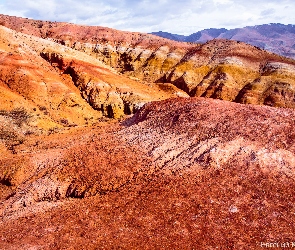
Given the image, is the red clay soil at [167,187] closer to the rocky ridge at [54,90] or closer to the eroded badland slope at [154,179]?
the eroded badland slope at [154,179]

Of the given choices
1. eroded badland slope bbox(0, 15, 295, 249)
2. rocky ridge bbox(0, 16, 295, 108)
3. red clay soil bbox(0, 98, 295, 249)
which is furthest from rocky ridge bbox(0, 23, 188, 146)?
red clay soil bbox(0, 98, 295, 249)

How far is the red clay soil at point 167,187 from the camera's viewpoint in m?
10.0

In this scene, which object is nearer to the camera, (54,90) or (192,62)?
(54,90)

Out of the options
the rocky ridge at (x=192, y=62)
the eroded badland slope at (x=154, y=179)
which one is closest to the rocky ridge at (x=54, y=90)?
the eroded badland slope at (x=154, y=179)

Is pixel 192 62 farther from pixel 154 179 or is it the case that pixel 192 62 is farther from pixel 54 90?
pixel 154 179

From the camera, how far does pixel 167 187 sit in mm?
12656

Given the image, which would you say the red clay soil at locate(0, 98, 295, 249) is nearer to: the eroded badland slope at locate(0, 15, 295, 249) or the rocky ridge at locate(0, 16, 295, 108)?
the eroded badland slope at locate(0, 15, 295, 249)

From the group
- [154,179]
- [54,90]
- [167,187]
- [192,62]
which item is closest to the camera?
[167,187]

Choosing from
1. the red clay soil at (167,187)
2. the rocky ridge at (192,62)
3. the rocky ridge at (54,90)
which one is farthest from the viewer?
the rocky ridge at (192,62)

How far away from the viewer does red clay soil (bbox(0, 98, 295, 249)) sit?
32.9ft

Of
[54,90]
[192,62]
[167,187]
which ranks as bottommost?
[167,187]

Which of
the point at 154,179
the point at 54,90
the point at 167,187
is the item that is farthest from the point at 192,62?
the point at 167,187

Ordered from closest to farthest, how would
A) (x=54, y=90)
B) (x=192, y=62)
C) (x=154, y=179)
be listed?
1. (x=154, y=179)
2. (x=54, y=90)
3. (x=192, y=62)

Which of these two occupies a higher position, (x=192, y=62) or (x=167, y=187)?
(x=192, y=62)
